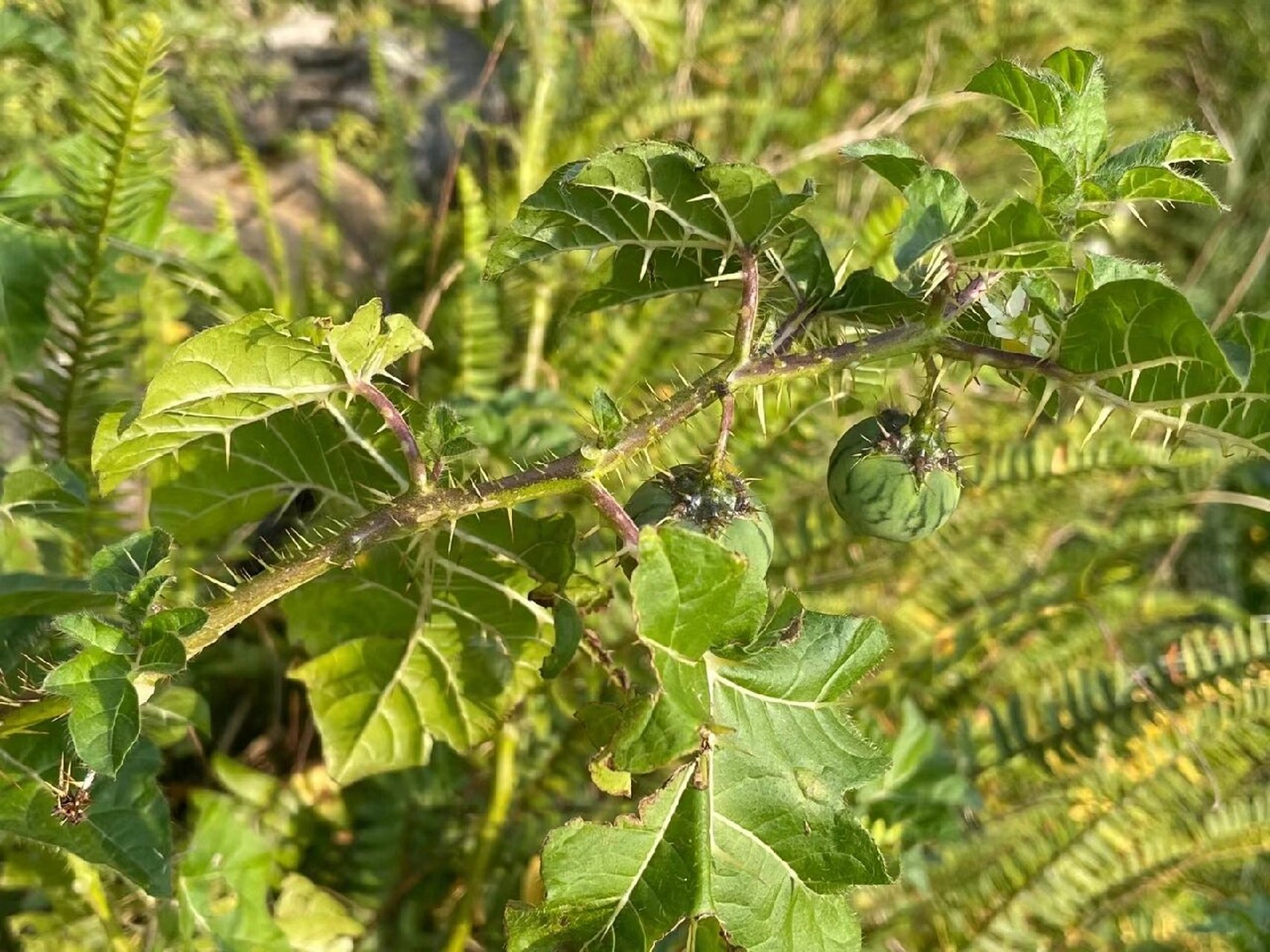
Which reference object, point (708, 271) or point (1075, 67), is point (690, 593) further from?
point (1075, 67)

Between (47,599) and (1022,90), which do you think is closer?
(1022,90)

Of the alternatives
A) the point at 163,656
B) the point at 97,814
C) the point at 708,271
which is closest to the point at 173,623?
the point at 163,656

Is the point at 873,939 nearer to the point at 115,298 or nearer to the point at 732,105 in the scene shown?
the point at 115,298

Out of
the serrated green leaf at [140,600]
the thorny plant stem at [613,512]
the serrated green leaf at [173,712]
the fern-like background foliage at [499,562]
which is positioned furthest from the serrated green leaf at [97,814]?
the thorny plant stem at [613,512]

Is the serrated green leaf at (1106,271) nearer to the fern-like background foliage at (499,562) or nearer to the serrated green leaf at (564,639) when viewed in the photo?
the fern-like background foliage at (499,562)

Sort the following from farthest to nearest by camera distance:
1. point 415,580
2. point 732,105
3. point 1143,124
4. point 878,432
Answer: point 1143,124, point 732,105, point 415,580, point 878,432

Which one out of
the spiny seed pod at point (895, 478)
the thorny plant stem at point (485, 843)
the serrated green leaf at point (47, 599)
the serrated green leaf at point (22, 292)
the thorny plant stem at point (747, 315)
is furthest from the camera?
the thorny plant stem at point (485, 843)

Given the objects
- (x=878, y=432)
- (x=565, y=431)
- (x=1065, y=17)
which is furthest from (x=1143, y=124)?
(x=878, y=432)
